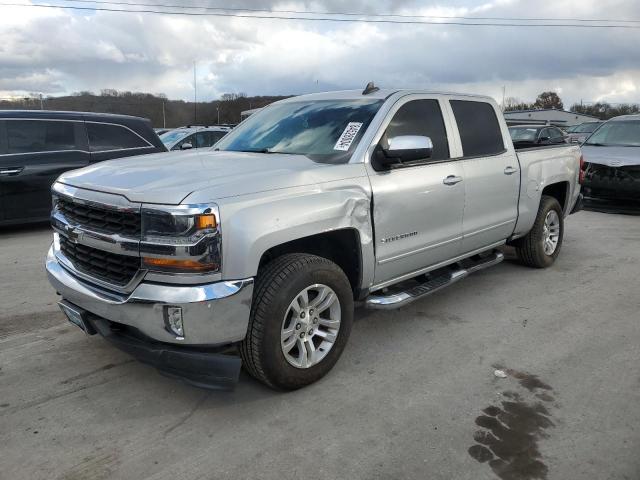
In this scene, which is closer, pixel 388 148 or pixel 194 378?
pixel 194 378

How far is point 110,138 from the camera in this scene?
28.2ft

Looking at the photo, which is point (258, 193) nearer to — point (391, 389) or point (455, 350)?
point (391, 389)

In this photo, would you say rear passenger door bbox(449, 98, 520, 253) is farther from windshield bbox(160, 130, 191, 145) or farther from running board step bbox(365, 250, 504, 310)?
windshield bbox(160, 130, 191, 145)

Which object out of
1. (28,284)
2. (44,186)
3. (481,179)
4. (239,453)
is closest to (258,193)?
(239,453)

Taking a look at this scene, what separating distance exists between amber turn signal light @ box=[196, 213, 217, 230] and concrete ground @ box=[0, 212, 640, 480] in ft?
3.84

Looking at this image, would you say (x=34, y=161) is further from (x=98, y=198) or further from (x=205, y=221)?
(x=205, y=221)

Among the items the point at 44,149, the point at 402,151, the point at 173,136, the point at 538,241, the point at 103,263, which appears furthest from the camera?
the point at 173,136

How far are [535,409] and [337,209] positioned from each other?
5.63 feet

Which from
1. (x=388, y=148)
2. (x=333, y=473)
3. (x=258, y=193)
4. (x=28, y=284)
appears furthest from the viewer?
(x=28, y=284)

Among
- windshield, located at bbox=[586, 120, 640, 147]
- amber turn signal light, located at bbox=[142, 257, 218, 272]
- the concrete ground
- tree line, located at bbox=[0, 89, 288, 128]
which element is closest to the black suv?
the concrete ground

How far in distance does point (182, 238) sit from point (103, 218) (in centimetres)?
63

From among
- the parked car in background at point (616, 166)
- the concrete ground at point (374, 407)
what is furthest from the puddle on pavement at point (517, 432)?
the parked car in background at point (616, 166)

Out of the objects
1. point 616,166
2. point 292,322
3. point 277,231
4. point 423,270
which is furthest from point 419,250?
point 616,166

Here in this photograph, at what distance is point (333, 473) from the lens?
105 inches
